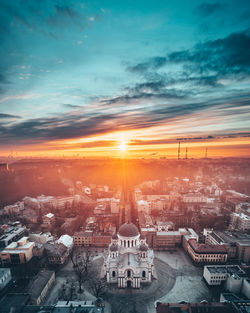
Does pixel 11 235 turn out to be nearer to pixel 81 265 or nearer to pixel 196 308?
pixel 81 265

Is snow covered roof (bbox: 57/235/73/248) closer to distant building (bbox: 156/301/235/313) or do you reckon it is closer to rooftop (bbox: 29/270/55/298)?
rooftop (bbox: 29/270/55/298)

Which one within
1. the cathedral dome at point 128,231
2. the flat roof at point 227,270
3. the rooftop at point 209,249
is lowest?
the flat roof at point 227,270

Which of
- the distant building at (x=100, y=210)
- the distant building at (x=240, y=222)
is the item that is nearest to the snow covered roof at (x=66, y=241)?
the distant building at (x=100, y=210)

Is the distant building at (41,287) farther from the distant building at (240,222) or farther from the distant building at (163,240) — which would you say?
the distant building at (240,222)

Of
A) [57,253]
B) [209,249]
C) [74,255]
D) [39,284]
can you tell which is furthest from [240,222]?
[39,284]

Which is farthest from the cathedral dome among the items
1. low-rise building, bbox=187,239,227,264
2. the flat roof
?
the flat roof

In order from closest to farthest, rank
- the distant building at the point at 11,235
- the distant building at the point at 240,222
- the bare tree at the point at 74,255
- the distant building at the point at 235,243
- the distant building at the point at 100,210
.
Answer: the bare tree at the point at 74,255 → the distant building at the point at 235,243 → the distant building at the point at 11,235 → the distant building at the point at 240,222 → the distant building at the point at 100,210
